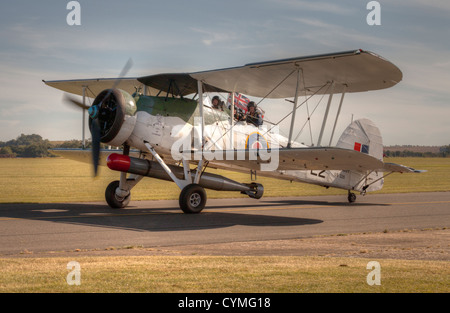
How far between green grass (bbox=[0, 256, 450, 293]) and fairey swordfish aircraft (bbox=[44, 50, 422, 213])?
5485 millimetres

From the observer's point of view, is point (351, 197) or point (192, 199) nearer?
point (192, 199)

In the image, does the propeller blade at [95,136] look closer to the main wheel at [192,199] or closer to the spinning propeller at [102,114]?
the spinning propeller at [102,114]

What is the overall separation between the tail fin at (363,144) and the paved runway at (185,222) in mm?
858

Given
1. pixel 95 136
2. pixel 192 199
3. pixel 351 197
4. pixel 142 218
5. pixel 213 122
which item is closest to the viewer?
pixel 142 218

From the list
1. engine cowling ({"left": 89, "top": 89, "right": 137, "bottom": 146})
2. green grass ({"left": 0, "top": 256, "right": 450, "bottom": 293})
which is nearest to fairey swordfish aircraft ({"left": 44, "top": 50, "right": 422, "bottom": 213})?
engine cowling ({"left": 89, "top": 89, "right": 137, "bottom": 146})

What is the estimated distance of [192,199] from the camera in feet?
45.8

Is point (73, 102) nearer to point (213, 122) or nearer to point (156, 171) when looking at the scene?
point (156, 171)

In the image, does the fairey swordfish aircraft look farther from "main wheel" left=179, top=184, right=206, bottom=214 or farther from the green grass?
the green grass

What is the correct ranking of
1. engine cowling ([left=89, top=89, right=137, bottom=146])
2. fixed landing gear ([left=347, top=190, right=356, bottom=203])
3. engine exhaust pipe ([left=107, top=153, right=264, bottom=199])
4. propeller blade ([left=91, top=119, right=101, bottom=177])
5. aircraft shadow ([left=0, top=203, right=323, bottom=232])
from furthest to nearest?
fixed landing gear ([left=347, top=190, right=356, bottom=203]), engine exhaust pipe ([left=107, top=153, right=264, bottom=199]), propeller blade ([left=91, top=119, right=101, bottom=177]), engine cowling ([left=89, top=89, right=137, bottom=146]), aircraft shadow ([left=0, top=203, right=323, bottom=232])

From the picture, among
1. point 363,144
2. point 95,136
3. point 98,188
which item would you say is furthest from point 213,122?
point 98,188

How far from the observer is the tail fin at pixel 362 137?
19406 millimetres

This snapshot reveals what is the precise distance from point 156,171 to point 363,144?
8.73 m

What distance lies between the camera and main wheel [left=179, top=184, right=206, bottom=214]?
13773 mm
